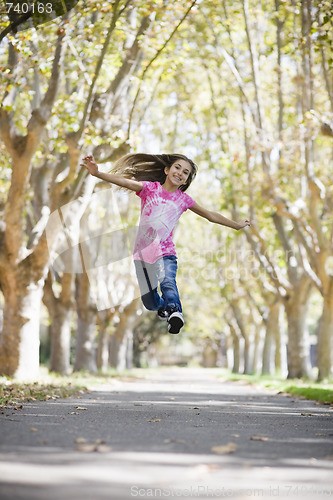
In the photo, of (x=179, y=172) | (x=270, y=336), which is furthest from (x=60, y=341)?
(x=270, y=336)

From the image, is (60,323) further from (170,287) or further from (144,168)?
(170,287)

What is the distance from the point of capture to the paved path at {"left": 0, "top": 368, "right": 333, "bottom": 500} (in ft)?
10.3

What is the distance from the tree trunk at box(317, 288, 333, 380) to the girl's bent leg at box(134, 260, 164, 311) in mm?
10290

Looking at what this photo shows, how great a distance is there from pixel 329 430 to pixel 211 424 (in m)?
1.07

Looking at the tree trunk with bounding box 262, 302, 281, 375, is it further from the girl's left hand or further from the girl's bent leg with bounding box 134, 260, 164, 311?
the girl's bent leg with bounding box 134, 260, 164, 311

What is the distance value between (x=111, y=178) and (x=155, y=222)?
699 mm

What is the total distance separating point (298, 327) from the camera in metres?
18.7

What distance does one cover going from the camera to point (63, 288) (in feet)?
57.3

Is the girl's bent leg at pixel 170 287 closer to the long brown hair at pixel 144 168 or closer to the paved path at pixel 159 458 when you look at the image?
the long brown hair at pixel 144 168

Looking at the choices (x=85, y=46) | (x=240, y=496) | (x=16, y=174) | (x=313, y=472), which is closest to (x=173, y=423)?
(x=313, y=472)

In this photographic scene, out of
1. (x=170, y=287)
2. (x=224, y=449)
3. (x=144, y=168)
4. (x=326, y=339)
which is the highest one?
(x=144, y=168)

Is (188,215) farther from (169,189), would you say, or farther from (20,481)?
(20,481)

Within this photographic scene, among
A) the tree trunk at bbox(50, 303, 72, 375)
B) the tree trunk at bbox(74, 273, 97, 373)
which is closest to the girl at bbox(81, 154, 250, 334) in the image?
the tree trunk at bbox(50, 303, 72, 375)

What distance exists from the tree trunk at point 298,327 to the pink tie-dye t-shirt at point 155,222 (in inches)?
479
